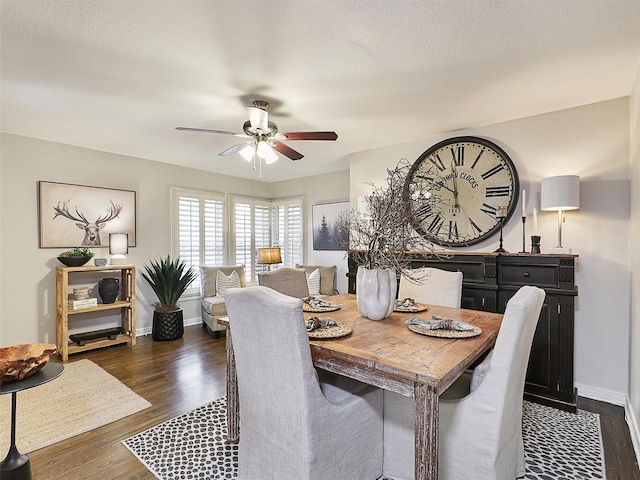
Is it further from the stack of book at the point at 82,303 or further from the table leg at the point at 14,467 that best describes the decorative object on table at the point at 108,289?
the table leg at the point at 14,467

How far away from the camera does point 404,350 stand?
159 centimetres

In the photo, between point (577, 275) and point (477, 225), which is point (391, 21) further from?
point (577, 275)

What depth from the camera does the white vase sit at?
2.14 metres

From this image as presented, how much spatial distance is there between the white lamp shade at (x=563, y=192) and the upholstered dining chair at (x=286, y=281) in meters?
2.35

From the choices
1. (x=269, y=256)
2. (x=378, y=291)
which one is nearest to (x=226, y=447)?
(x=378, y=291)

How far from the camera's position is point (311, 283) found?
508 cm

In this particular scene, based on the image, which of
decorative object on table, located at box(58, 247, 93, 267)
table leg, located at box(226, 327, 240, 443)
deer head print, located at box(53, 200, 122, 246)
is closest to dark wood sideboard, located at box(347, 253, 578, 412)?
table leg, located at box(226, 327, 240, 443)

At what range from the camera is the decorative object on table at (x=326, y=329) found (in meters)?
1.78

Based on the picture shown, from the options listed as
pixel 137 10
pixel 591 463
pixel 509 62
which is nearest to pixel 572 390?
pixel 591 463

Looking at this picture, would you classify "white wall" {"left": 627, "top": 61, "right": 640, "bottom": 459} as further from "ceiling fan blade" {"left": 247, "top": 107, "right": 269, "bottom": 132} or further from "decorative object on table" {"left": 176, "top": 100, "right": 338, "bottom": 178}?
"ceiling fan blade" {"left": 247, "top": 107, "right": 269, "bottom": 132}

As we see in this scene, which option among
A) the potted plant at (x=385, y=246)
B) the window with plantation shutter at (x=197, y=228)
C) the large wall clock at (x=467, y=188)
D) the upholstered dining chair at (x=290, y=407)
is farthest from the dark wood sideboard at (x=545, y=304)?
the window with plantation shutter at (x=197, y=228)

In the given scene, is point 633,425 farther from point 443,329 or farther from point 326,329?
point 326,329

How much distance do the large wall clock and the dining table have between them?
1.44 metres

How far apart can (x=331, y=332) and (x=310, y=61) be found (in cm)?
173
